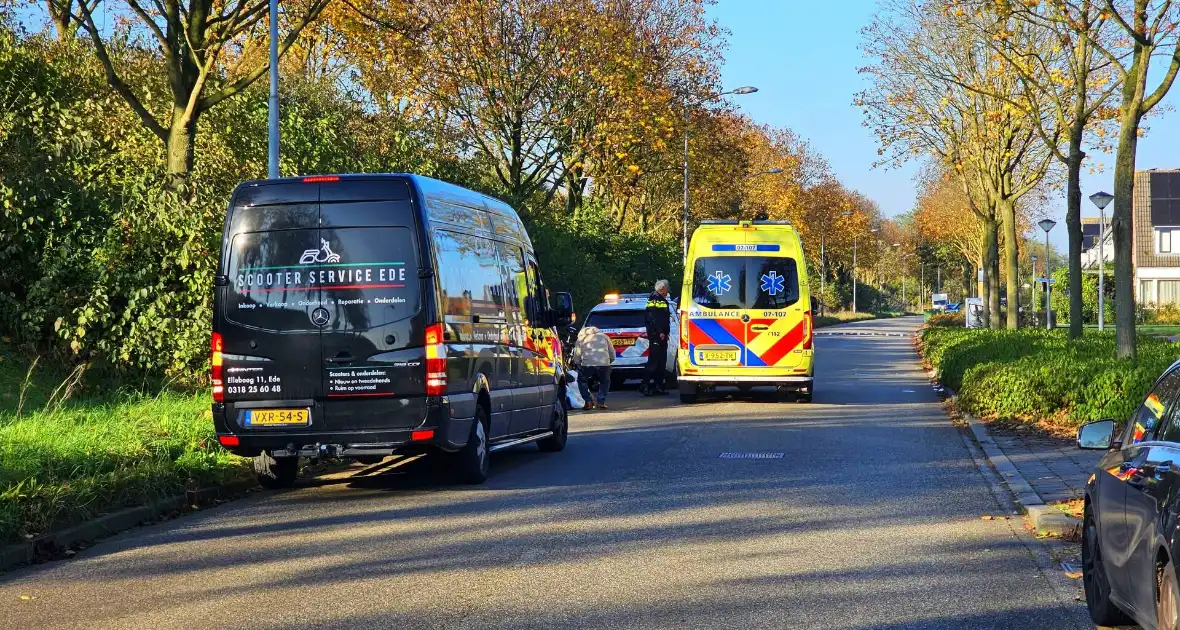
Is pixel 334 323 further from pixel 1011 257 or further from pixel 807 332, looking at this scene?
pixel 1011 257

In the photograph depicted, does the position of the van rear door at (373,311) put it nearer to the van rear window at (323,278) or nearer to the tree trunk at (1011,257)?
the van rear window at (323,278)

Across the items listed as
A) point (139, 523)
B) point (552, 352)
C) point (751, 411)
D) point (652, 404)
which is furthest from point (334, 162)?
point (139, 523)

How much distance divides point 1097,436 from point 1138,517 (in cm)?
92

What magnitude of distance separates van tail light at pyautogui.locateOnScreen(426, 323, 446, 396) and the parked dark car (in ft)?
18.5

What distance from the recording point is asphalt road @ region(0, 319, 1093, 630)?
Answer: 268 inches

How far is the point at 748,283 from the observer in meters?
21.2

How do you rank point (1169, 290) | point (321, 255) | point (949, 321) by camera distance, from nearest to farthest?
point (321, 255)
point (949, 321)
point (1169, 290)

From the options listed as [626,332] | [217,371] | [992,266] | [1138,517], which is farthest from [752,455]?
[992,266]

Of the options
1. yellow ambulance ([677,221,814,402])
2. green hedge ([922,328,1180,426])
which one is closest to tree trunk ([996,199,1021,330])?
green hedge ([922,328,1180,426])

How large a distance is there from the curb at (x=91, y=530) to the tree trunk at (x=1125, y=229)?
1102 cm

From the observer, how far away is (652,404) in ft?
71.5

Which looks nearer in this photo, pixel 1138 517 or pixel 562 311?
pixel 1138 517

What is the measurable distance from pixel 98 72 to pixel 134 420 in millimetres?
15804

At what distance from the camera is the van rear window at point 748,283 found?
21078 mm
